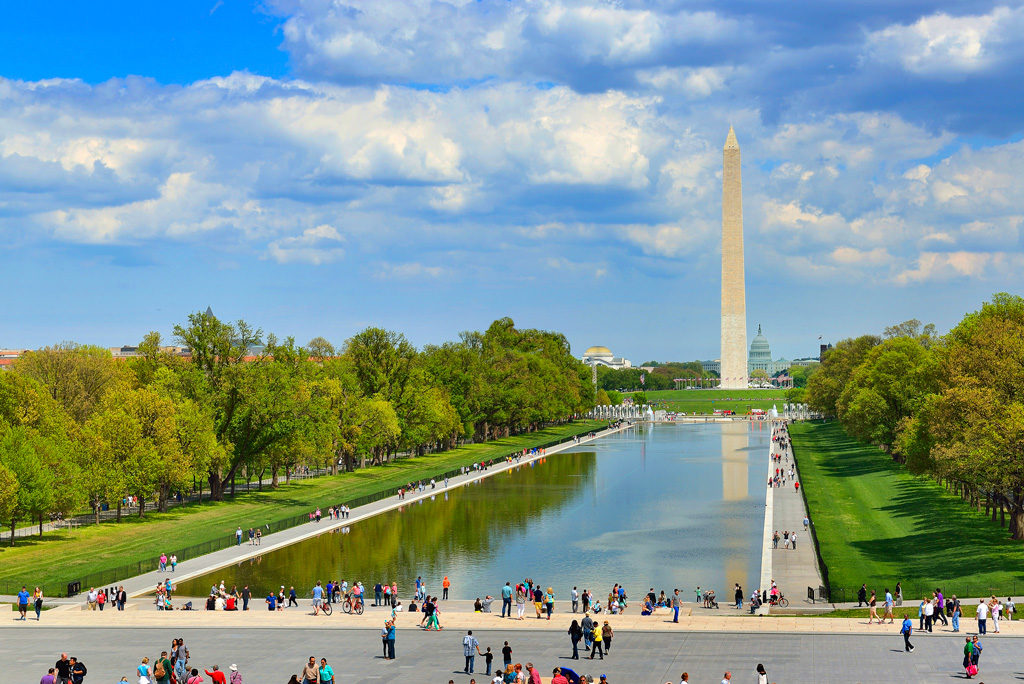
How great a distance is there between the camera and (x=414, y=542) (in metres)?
50.9

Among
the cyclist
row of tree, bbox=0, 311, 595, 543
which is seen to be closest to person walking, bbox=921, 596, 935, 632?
the cyclist

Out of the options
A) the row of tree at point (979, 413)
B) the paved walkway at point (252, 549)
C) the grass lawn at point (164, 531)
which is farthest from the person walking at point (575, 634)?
the row of tree at point (979, 413)

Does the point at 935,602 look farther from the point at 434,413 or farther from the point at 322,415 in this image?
the point at 434,413

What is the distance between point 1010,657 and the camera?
27156 millimetres

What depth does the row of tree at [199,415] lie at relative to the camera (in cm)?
5167

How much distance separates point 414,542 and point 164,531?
12381 mm

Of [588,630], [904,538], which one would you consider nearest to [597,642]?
[588,630]

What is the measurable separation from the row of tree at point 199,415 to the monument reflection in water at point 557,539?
9919mm

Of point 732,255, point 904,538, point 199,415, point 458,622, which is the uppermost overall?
point 732,255

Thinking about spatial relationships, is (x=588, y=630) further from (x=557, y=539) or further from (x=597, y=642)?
(x=557, y=539)

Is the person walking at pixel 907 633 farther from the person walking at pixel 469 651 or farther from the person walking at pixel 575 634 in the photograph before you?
the person walking at pixel 469 651

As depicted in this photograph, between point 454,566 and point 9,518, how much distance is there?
2054 centimetres

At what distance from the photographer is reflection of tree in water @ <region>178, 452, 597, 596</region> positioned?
42.6m

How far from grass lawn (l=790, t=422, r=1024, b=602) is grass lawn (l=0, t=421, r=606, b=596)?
27.5 meters
